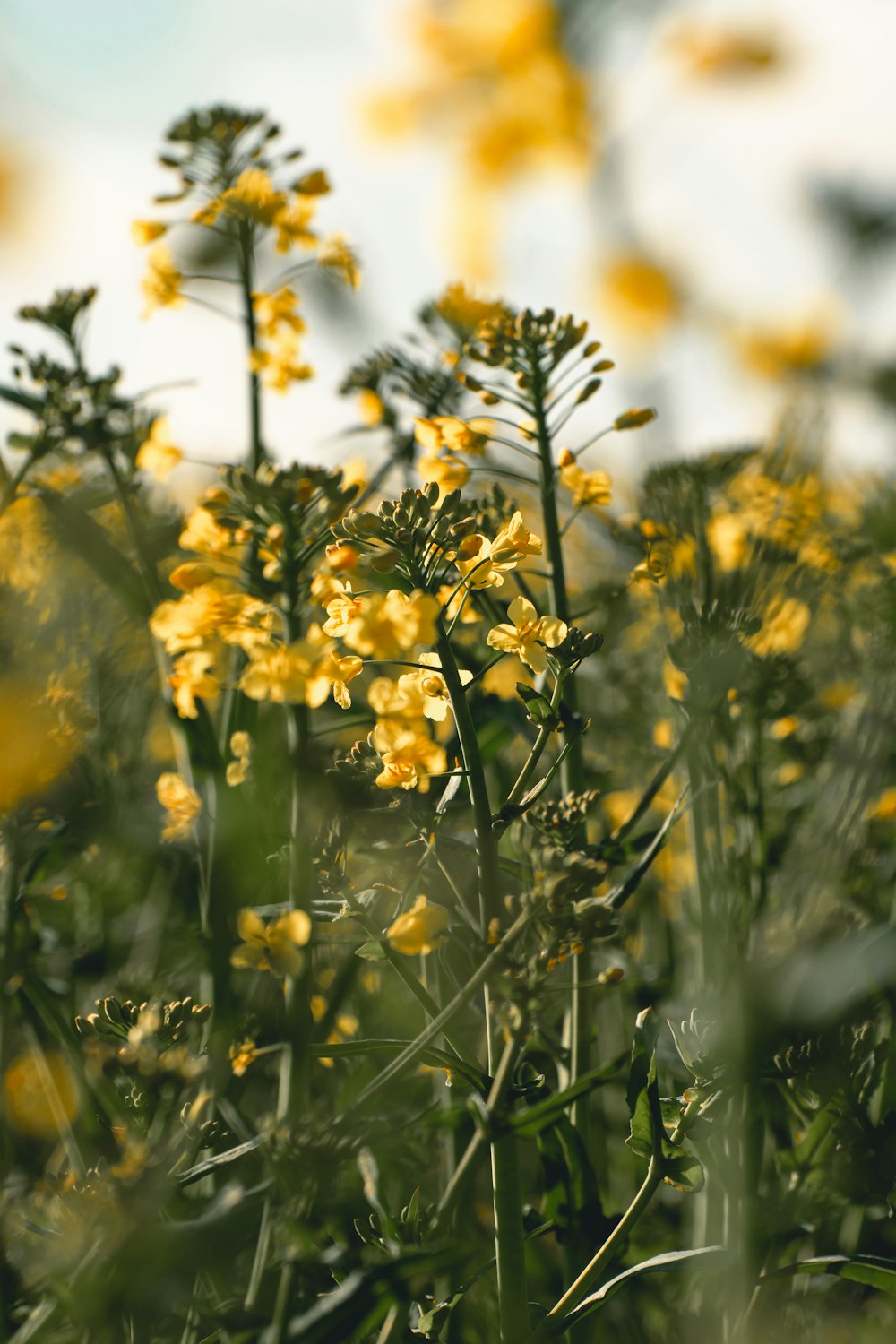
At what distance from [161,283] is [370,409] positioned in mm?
327

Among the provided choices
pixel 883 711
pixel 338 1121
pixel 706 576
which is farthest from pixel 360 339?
pixel 338 1121

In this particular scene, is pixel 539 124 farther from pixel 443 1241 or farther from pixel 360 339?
pixel 443 1241

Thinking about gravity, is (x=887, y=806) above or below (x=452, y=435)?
below

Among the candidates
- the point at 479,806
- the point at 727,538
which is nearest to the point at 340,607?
the point at 479,806

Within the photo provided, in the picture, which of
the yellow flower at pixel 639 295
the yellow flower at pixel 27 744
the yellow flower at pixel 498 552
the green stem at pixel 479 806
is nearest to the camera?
the yellow flower at pixel 639 295

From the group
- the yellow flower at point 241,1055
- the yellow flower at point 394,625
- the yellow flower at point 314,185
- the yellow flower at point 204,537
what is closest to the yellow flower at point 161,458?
the yellow flower at point 204,537

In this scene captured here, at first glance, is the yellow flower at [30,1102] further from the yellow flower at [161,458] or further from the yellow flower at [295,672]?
the yellow flower at [295,672]

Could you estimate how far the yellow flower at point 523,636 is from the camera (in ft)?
2.66

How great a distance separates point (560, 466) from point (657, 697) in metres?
1.10

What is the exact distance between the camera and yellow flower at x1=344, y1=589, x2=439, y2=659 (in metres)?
0.66

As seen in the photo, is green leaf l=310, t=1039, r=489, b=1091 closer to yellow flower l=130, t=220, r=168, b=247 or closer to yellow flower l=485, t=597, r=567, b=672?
yellow flower l=485, t=597, r=567, b=672

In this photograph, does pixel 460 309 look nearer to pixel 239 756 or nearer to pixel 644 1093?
pixel 239 756

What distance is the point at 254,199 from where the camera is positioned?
129 cm

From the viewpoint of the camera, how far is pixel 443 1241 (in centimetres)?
60
